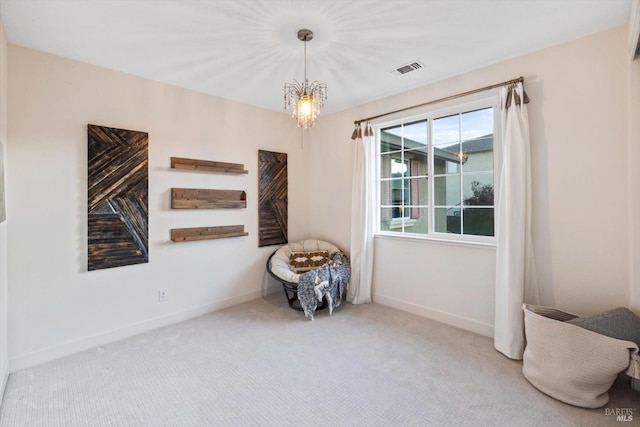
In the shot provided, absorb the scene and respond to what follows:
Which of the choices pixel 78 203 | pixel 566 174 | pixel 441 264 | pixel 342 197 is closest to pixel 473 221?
pixel 441 264

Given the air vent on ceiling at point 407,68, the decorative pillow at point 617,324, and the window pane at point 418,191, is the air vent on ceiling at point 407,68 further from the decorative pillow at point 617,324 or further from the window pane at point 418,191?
the decorative pillow at point 617,324

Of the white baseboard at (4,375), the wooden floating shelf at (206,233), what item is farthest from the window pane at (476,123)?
the white baseboard at (4,375)

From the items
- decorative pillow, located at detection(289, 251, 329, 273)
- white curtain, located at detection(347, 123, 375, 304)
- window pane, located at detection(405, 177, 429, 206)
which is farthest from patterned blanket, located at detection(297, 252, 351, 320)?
window pane, located at detection(405, 177, 429, 206)

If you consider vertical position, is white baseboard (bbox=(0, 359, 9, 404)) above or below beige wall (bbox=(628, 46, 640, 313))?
below

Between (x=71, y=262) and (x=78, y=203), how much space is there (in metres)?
0.53

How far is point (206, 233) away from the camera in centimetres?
346

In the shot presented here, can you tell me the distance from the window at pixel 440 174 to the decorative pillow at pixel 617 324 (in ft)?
3.49

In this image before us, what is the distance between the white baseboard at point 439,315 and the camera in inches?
113

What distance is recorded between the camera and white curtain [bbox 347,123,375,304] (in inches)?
147

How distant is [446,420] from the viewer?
5.87ft

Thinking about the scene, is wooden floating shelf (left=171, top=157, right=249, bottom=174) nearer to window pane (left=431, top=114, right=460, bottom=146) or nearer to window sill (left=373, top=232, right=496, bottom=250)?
window sill (left=373, top=232, right=496, bottom=250)

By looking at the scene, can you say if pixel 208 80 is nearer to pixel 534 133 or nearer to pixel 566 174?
pixel 534 133

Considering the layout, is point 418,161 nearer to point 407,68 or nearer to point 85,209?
point 407,68

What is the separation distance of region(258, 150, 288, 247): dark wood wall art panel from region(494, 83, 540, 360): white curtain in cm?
273
